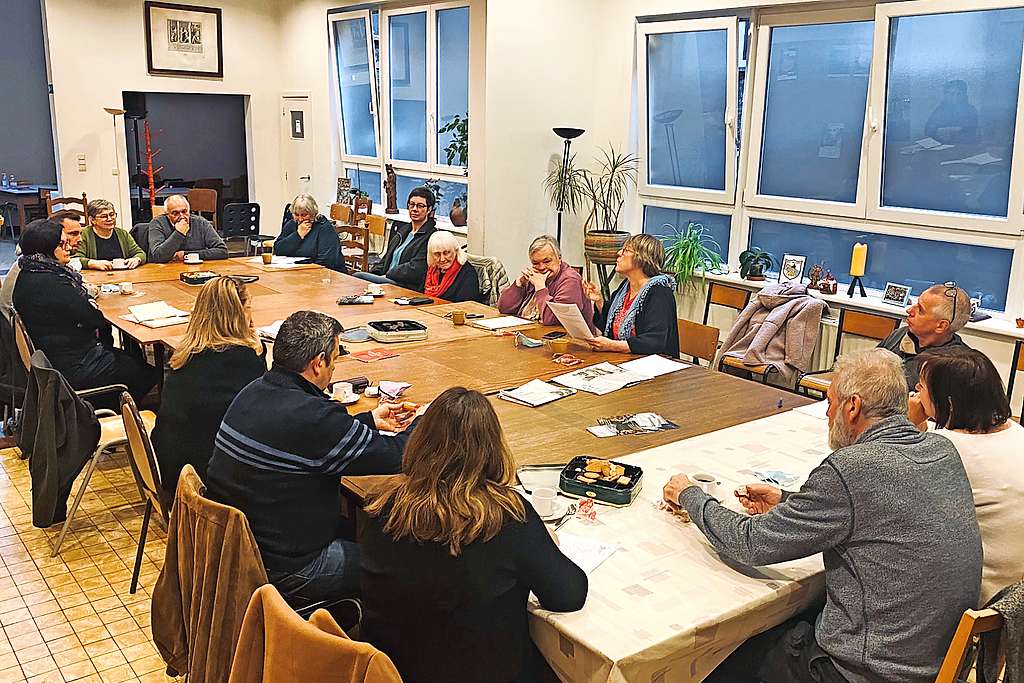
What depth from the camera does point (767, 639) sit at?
240cm

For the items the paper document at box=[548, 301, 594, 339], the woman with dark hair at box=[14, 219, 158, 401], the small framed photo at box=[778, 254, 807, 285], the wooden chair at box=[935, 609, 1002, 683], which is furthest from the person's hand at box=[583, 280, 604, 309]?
the wooden chair at box=[935, 609, 1002, 683]

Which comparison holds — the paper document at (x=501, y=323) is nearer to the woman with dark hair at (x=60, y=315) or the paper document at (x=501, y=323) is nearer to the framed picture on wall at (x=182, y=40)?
the woman with dark hair at (x=60, y=315)

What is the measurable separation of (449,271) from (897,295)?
2991 mm

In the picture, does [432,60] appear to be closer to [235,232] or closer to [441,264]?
[235,232]

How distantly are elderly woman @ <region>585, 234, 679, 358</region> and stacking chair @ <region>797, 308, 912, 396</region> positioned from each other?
128 centimetres

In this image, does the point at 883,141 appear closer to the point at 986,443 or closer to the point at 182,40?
the point at 986,443

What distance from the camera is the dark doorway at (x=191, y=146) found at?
1216 cm

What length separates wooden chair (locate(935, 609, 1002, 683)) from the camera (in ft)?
6.51

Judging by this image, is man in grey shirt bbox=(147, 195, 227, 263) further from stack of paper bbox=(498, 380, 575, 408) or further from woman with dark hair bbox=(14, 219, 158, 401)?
stack of paper bbox=(498, 380, 575, 408)

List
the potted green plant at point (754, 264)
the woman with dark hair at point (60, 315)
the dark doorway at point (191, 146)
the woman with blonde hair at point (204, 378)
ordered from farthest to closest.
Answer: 1. the dark doorway at point (191, 146)
2. the potted green plant at point (754, 264)
3. the woman with dark hair at point (60, 315)
4. the woman with blonde hair at point (204, 378)

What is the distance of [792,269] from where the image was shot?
6551 mm

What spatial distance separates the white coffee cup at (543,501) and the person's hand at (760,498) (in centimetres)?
58

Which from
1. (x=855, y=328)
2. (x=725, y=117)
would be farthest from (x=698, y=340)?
(x=725, y=117)

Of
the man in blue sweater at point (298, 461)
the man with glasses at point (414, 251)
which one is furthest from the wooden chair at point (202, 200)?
the man in blue sweater at point (298, 461)
